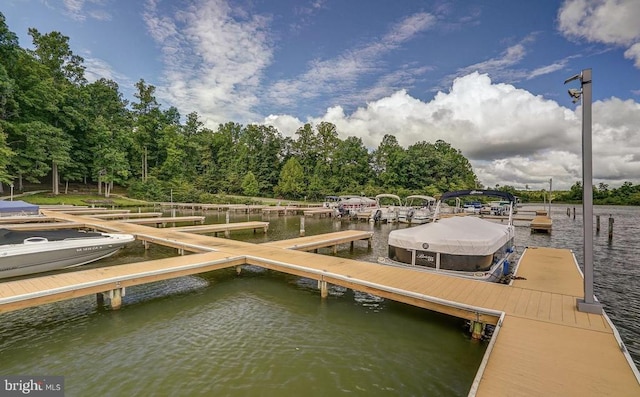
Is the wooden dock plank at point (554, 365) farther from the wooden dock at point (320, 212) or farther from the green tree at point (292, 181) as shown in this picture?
the green tree at point (292, 181)

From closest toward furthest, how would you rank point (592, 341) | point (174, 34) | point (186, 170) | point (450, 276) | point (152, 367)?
1. point (592, 341)
2. point (152, 367)
3. point (450, 276)
4. point (174, 34)
5. point (186, 170)

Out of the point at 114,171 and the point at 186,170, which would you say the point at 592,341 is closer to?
the point at 114,171

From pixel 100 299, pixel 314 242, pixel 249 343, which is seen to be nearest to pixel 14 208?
pixel 100 299

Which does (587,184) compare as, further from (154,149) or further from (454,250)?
(154,149)

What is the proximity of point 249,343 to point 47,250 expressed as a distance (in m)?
8.38

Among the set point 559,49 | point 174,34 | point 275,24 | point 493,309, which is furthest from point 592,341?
point 174,34

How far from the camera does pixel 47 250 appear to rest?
31.2 feet

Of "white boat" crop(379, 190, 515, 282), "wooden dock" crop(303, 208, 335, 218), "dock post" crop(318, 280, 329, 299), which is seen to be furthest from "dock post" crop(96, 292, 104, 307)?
"wooden dock" crop(303, 208, 335, 218)

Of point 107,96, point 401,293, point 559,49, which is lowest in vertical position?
point 401,293

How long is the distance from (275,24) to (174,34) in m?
7.06

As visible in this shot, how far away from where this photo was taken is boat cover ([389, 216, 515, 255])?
7.47m

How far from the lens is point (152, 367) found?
4699mm

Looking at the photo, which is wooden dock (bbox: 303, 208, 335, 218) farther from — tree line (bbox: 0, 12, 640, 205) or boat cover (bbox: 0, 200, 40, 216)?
tree line (bbox: 0, 12, 640, 205)

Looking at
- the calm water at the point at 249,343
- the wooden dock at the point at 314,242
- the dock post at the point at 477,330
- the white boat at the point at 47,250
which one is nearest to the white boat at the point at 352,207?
the wooden dock at the point at 314,242
